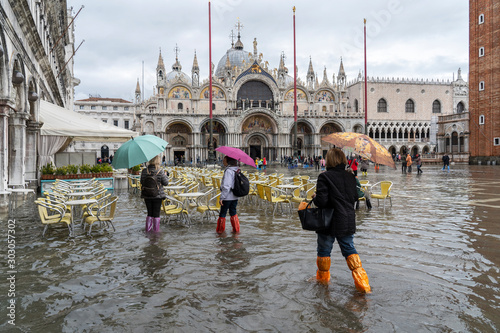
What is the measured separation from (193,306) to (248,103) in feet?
148

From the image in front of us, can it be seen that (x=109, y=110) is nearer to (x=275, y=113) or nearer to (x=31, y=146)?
(x=275, y=113)

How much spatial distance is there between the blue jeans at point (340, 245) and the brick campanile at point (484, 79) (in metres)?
38.8

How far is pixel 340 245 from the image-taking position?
405 cm

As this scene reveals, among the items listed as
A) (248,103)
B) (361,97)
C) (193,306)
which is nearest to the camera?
(193,306)

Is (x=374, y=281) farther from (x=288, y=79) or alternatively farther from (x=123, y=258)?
(x=288, y=79)

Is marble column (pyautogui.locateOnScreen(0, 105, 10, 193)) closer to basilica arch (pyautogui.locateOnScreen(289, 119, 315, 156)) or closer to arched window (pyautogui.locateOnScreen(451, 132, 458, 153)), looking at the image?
basilica arch (pyautogui.locateOnScreen(289, 119, 315, 156))

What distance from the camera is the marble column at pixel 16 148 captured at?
414 inches

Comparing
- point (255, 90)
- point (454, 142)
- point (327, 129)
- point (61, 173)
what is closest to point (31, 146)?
point (61, 173)

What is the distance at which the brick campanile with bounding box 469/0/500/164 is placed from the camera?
35.1m

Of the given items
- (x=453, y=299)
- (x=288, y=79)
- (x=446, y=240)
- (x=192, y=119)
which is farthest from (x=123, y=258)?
(x=288, y=79)

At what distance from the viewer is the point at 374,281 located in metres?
4.34

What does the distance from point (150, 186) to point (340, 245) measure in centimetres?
369

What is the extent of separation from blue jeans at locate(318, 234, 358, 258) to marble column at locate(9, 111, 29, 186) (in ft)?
32.4

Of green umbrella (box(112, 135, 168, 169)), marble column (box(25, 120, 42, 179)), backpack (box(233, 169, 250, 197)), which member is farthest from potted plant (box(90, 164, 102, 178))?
backpack (box(233, 169, 250, 197))
